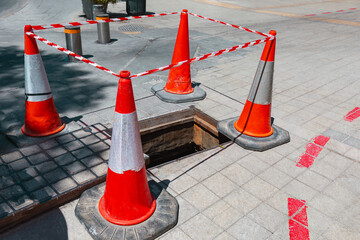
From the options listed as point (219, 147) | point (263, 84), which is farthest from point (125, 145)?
point (263, 84)

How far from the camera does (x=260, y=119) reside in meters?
4.88

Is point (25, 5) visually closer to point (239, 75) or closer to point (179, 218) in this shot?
point (239, 75)

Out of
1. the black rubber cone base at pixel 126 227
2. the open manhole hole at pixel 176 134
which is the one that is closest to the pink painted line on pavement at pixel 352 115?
the open manhole hole at pixel 176 134

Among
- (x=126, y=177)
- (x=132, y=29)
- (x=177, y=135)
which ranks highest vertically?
(x=126, y=177)

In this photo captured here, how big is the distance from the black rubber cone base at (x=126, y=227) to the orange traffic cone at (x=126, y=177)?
0.07 m

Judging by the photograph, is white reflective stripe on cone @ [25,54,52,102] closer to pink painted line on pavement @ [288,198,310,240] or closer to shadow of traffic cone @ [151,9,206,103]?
shadow of traffic cone @ [151,9,206,103]

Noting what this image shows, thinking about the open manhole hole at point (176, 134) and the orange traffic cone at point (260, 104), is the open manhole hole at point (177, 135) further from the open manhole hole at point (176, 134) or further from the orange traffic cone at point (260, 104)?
the orange traffic cone at point (260, 104)

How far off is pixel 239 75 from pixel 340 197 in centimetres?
442

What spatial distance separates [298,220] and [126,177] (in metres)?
1.96

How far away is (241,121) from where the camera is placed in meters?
5.09

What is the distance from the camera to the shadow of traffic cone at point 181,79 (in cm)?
598

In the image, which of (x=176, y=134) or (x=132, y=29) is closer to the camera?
(x=176, y=134)

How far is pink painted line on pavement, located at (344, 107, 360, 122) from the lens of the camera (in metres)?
5.82

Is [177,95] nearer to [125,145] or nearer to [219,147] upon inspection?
[219,147]
